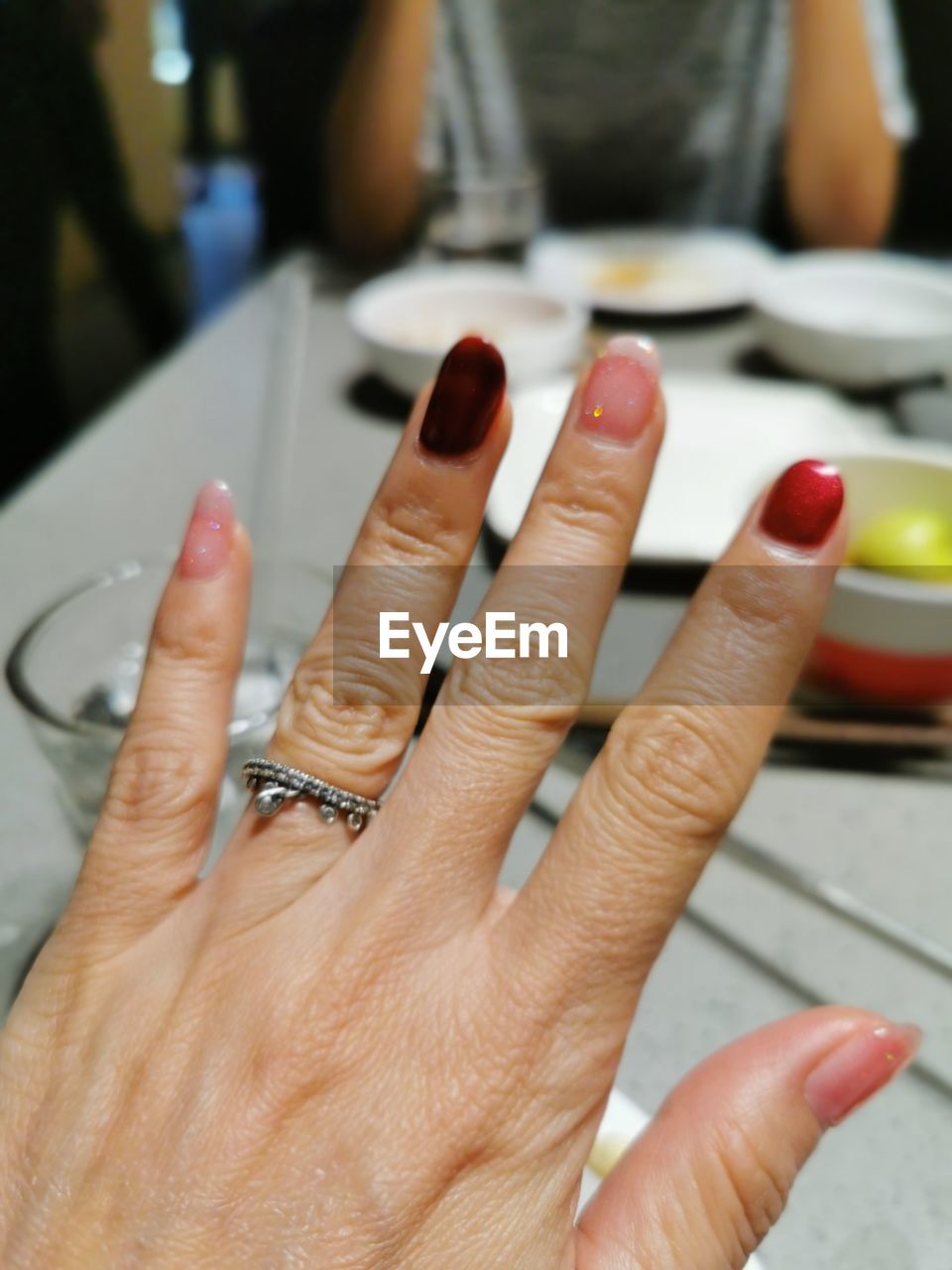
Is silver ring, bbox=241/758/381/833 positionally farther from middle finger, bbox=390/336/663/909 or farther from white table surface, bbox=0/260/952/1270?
white table surface, bbox=0/260/952/1270

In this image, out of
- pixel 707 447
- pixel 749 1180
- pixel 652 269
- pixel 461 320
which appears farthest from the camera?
pixel 652 269

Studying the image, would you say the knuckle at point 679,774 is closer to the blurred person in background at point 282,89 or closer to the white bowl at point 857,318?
the white bowl at point 857,318

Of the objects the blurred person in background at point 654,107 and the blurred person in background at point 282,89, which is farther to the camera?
the blurred person in background at point 282,89

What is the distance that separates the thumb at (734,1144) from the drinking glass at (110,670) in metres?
0.26

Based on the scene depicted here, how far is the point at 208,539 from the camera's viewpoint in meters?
0.44

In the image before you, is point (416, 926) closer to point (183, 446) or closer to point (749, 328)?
point (183, 446)

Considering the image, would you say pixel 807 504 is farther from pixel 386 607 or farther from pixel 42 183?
pixel 42 183

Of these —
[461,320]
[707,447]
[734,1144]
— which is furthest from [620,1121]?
[461,320]

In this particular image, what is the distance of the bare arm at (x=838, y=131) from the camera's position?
1349mm

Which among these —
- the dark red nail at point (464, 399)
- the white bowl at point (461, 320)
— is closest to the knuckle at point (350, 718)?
the dark red nail at point (464, 399)

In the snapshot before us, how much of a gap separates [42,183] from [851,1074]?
1142mm

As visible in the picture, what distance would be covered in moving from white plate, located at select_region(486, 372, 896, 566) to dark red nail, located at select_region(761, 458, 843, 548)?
0.30 meters

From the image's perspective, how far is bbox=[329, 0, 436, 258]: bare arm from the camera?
4.61 ft

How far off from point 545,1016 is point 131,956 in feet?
0.58
